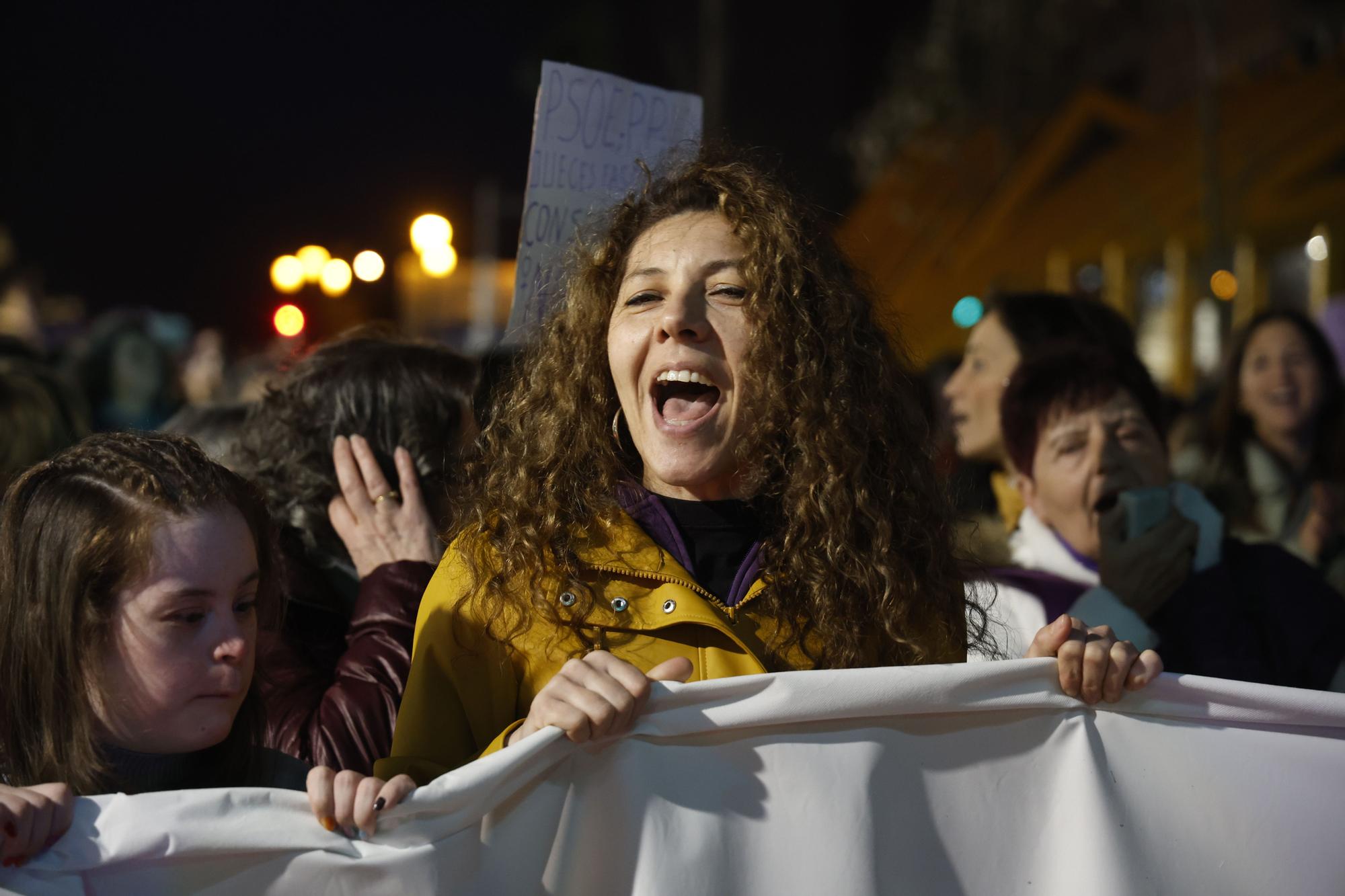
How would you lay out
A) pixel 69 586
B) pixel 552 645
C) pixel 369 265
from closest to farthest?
1. pixel 69 586
2. pixel 552 645
3. pixel 369 265

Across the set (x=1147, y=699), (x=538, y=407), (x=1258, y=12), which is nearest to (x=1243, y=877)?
(x=1147, y=699)

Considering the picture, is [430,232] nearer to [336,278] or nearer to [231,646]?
[336,278]

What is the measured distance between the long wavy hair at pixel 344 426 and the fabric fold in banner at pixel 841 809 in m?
1.19

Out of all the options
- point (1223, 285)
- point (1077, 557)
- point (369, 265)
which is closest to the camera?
point (1077, 557)

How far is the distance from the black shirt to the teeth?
→ 0.68 ft

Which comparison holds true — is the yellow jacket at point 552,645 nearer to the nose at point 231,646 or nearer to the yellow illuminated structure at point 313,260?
the nose at point 231,646

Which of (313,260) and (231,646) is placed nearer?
(231,646)

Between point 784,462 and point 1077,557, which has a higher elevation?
point 784,462

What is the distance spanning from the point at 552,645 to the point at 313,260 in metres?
9.06

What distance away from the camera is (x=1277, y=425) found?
17.0 feet

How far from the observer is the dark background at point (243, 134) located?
28.9 m

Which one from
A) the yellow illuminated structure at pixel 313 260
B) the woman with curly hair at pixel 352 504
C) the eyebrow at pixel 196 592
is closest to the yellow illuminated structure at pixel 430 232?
the yellow illuminated structure at pixel 313 260

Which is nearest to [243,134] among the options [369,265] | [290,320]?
[290,320]

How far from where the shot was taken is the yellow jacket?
2119 mm
